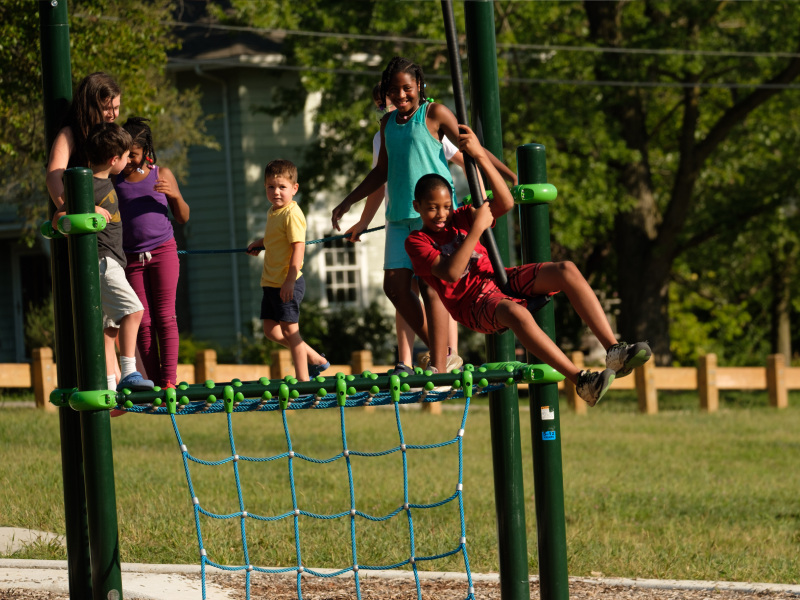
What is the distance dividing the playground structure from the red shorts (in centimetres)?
13

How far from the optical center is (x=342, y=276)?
71.2 feet

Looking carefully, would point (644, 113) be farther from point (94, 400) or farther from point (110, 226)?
point (94, 400)

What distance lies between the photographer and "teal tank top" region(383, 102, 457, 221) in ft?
16.2

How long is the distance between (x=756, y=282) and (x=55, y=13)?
24.3 m

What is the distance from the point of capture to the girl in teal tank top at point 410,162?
192 inches

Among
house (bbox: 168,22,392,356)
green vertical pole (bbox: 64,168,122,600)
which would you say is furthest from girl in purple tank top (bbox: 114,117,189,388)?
house (bbox: 168,22,392,356)

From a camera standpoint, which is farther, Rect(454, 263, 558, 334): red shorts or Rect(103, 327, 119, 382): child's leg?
Rect(103, 327, 119, 382): child's leg

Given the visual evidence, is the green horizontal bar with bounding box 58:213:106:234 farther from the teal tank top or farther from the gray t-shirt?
the teal tank top

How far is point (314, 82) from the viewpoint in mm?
17766

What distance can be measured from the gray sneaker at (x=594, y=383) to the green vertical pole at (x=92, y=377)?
183 cm

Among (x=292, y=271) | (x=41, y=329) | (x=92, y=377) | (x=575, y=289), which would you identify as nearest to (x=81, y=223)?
(x=92, y=377)

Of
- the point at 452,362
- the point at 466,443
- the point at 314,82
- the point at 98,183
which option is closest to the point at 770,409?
the point at 466,443

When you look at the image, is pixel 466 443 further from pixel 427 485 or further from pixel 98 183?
pixel 98 183

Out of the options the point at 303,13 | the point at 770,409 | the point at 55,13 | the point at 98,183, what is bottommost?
the point at 770,409
